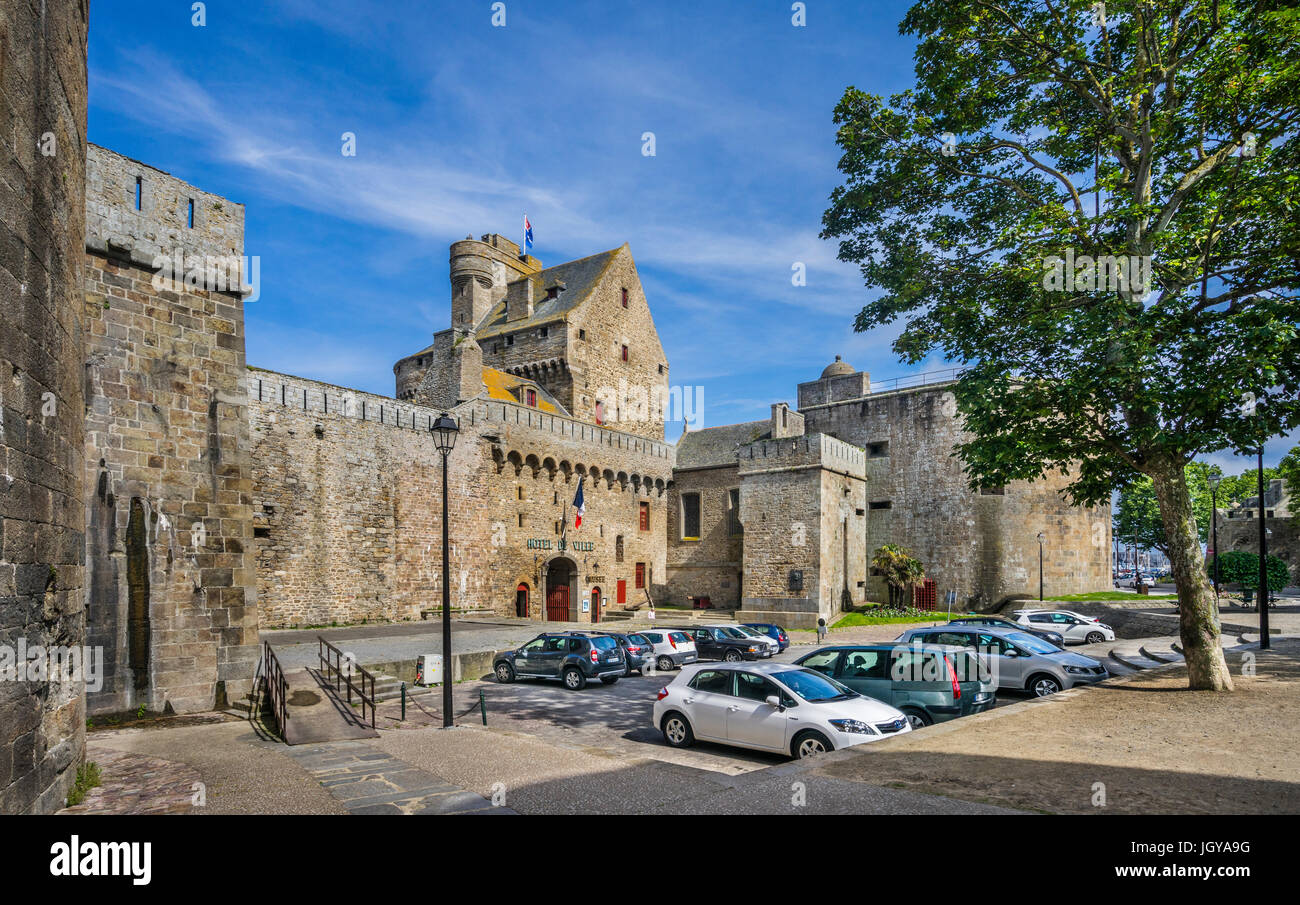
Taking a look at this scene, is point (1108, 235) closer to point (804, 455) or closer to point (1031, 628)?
point (1031, 628)

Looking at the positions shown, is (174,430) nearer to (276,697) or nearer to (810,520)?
(276,697)

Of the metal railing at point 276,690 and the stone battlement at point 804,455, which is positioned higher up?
the stone battlement at point 804,455

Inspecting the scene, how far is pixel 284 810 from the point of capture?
6.86m

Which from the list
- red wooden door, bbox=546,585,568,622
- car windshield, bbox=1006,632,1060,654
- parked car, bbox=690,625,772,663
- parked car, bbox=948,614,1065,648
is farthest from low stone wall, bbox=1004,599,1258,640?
red wooden door, bbox=546,585,568,622

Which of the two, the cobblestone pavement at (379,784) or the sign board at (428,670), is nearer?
the cobblestone pavement at (379,784)

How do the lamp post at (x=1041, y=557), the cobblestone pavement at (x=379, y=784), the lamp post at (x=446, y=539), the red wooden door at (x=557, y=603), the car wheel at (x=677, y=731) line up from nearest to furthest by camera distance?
1. the cobblestone pavement at (x=379, y=784)
2. the car wheel at (x=677, y=731)
3. the lamp post at (x=446, y=539)
4. the lamp post at (x=1041, y=557)
5. the red wooden door at (x=557, y=603)

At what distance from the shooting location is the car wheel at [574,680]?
17.3 metres

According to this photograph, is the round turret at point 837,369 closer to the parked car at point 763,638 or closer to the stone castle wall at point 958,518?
the stone castle wall at point 958,518

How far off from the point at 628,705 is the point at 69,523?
10.9m

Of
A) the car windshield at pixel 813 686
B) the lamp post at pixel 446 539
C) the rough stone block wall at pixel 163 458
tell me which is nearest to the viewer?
the car windshield at pixel 813 686

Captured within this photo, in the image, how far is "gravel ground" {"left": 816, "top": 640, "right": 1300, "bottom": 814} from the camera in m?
6.47

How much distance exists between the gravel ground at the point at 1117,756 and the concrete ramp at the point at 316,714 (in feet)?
25.7

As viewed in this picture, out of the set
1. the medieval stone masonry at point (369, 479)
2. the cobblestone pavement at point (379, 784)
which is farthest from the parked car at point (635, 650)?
the cobblestone pavement at point (379, 784)
